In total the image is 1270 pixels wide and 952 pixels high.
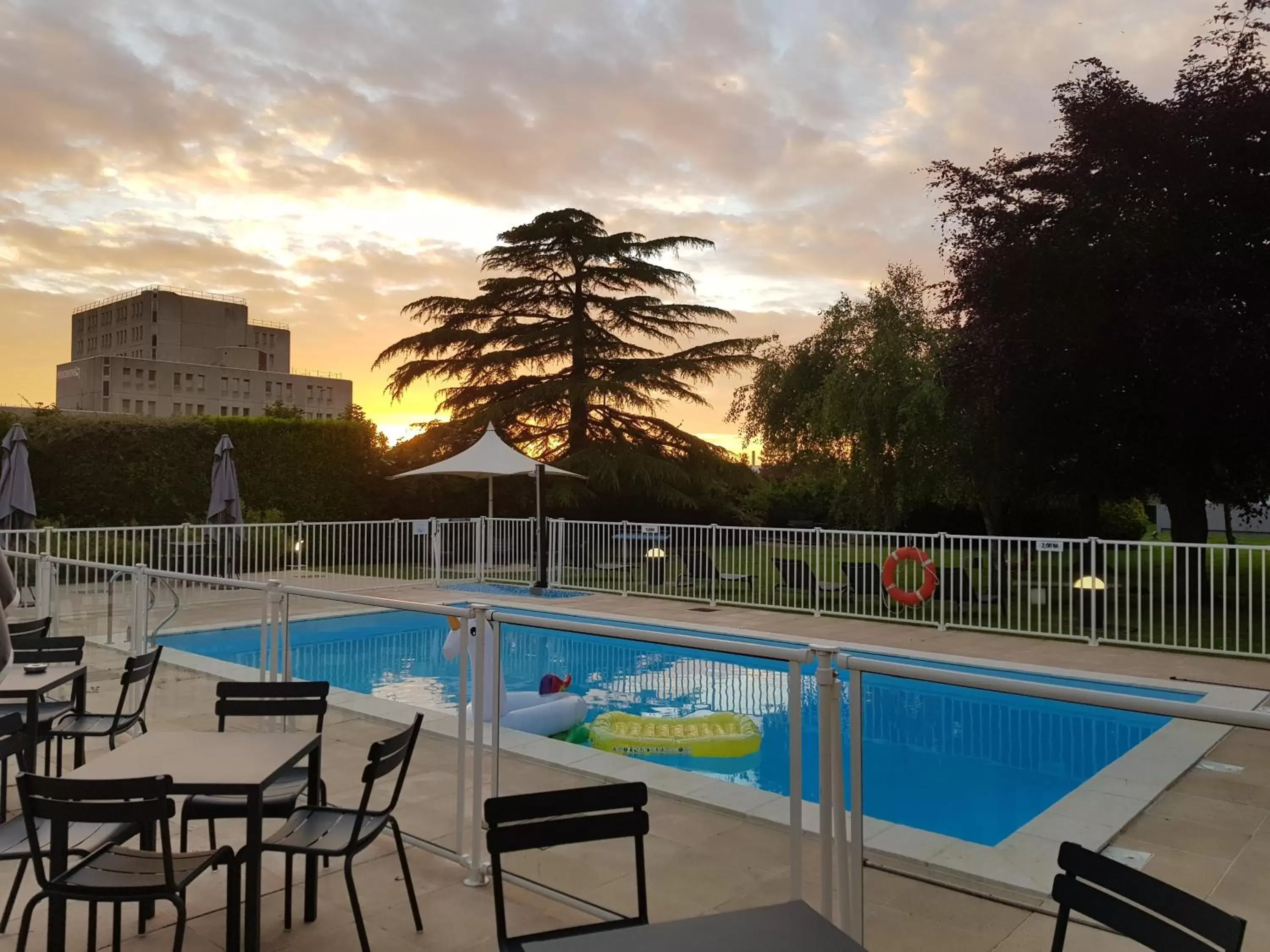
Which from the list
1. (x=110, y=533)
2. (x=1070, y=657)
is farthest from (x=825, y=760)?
(x=110, y=533)

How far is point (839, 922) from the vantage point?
3.01 meters

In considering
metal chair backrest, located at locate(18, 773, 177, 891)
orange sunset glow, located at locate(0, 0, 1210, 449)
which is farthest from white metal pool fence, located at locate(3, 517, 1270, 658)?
metal chair backrest, located at locate(18, 773, 177, 891)

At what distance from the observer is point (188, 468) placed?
20.0 metres

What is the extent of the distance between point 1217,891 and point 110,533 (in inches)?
658

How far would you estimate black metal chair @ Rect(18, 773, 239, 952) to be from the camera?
8.92ft

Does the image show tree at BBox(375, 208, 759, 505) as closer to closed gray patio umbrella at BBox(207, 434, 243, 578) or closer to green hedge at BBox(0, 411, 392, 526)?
green hedge at BBox(0, 411, 392, 526)

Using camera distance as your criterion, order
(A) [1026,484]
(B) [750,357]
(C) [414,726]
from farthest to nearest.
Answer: (B) [750,357]
(A) [1026,484]
(C) [414,726]

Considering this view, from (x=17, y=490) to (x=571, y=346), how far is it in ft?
49.4

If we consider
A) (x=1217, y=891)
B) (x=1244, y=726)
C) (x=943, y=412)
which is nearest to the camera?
(x=1244, y=726)

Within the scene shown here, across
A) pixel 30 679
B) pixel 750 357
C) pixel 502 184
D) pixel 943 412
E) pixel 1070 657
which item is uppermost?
pixel 502 184

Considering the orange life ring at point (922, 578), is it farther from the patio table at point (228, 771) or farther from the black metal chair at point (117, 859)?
the black metal chair at point (117, 859)

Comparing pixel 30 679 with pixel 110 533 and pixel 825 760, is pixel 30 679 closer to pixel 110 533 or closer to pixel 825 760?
pixel 825 760

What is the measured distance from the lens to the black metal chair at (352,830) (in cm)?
326

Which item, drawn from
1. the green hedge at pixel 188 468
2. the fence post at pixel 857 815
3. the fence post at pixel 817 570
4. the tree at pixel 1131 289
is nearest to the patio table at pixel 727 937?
the fence post at pixel 857 815
